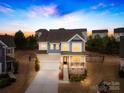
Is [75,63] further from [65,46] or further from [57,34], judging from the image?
[57,34]

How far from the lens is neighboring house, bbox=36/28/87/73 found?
3067 cm

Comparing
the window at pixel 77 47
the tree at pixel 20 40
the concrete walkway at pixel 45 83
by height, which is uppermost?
the tree at pixel 20 40

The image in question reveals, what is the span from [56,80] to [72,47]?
27.2 ft

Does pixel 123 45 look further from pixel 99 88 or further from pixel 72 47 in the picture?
pixel 99 88

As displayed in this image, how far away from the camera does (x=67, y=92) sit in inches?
814

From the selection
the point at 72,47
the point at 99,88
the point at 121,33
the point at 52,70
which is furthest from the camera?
the point at 121,33

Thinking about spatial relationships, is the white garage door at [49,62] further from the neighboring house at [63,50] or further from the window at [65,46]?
the window at [65,46]

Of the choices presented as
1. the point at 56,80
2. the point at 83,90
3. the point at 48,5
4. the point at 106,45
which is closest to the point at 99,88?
the point at 83,90

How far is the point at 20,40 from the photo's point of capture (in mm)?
46219

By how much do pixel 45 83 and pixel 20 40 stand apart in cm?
2445

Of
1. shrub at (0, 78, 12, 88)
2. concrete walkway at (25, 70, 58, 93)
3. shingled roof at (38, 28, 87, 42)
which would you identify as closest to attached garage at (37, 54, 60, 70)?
concrete walkway at (25, 70, 58, 93)

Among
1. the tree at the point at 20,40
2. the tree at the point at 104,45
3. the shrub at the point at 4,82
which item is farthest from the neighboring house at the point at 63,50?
the tree at the point at 104,45

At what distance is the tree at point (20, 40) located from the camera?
45469 mm

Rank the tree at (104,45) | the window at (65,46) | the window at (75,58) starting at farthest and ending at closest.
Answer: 1. the tree at (104,45)
2. the window at (65,46)
3. the window at (75,58)
